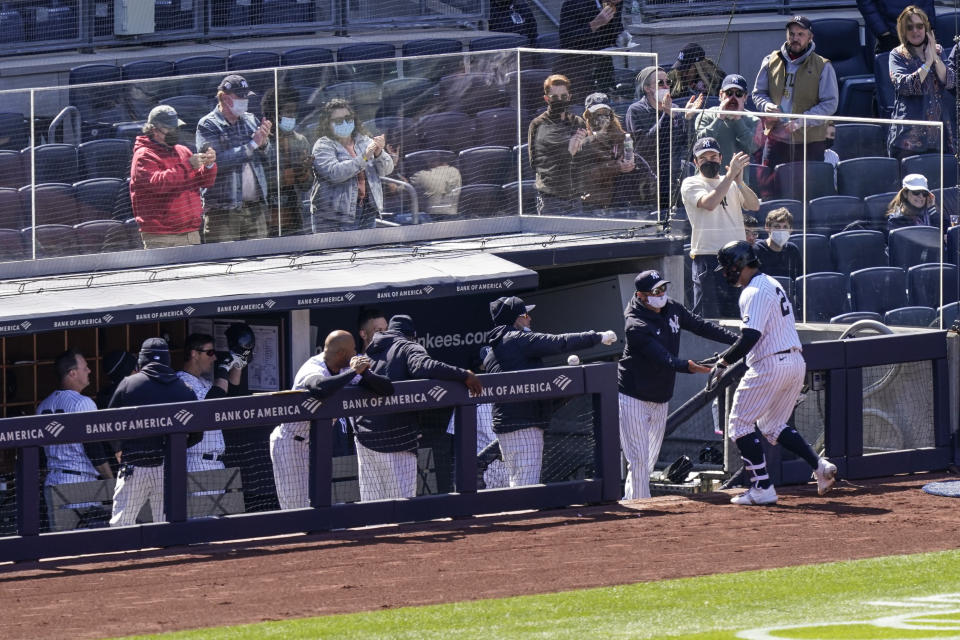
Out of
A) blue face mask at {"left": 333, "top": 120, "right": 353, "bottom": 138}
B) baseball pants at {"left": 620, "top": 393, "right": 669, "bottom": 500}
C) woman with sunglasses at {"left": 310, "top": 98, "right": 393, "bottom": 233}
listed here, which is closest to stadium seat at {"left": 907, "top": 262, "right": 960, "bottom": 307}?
baseball pants at {"left": 620, "top": 393, "right": 669, "bottom": 500}

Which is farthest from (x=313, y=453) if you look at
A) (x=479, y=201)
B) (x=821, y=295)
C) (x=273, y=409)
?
(x=821, y=295)

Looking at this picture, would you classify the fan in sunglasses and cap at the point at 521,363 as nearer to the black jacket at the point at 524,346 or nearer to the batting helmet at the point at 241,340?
the black jacket at the point at 524,346

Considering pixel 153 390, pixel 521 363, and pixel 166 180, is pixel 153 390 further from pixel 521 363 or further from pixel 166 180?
pixel 166 180

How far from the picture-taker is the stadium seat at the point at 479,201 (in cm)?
1380

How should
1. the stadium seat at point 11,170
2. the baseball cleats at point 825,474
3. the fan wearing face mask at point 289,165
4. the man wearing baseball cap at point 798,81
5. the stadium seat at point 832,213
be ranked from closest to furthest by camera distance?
the baseball cleats at point 825,474 < the stadium seat at point 11,170 < the fan wearing face mask at point 289,165 < the stadium seat at point 832,213 < the man wearing baseball cap at point 798,81

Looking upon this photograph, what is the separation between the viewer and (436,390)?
33.3 ft

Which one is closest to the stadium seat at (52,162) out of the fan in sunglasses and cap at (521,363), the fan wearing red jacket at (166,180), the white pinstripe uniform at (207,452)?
the fan wearing red jacket at (166,180)

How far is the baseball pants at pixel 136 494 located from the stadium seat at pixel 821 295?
18.9 feet

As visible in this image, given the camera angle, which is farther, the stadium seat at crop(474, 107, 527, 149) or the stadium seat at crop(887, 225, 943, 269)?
the stadium seat at crop(474, 107, 527, 149)

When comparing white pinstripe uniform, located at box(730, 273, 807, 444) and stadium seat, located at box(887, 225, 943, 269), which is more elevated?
stadium seat, located at box(887, 225, 943, 269)

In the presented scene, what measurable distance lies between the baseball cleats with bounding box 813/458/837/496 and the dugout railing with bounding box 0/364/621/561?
1308 mm

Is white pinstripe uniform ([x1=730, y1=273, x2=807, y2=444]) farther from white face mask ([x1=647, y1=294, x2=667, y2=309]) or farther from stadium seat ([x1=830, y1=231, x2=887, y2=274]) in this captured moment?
stadium seat ([x1=830, y1=231, x2=887, y2=274])

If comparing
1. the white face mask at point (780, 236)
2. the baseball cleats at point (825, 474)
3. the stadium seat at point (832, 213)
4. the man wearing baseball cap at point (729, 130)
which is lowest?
the baseball cleats at point (825, 474)

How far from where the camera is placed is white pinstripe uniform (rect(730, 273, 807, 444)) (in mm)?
10188
